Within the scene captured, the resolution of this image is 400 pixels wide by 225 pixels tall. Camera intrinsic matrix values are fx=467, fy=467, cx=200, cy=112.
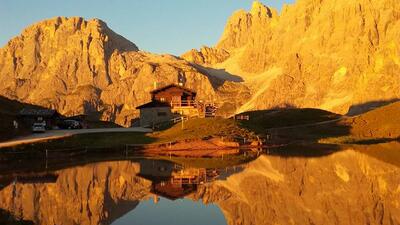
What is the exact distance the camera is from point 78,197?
137 feet

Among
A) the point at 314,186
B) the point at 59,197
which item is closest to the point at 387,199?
the point at 314,186

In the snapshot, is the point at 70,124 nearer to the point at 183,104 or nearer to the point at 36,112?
the point at 36,112

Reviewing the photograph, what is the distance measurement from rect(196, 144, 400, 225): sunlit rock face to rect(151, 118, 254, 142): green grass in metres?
27.0

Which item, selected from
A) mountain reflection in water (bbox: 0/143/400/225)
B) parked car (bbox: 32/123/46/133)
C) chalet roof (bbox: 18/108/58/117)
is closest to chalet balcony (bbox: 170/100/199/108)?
chalet roof (bbox: 18/108/58/117)

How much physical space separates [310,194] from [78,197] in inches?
804

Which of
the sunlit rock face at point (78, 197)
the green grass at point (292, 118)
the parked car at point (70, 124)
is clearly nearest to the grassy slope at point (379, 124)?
the green grass at point (292, 118)

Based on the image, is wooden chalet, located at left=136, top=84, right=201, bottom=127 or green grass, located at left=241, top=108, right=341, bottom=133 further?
green grass, located at left=241, top=108, right=341, bottom=133

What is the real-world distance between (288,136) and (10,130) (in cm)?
6191

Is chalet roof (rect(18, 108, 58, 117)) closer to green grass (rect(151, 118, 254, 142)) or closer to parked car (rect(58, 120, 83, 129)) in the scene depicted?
parked car (rect(58, 120, 83, 129))

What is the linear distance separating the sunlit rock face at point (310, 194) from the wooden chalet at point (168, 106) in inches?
2264

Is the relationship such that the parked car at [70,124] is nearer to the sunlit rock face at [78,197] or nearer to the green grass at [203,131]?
the green grass at [203,131]

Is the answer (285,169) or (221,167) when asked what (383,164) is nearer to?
(285,169)

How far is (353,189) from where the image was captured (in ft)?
137

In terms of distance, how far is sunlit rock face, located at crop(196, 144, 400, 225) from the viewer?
106 ft
